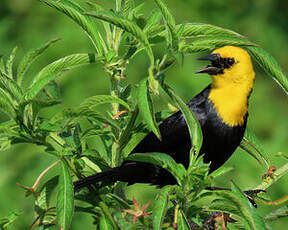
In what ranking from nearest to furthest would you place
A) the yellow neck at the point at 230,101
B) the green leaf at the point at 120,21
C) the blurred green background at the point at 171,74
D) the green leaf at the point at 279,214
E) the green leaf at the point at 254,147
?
1. the green leaf at the point at 120,21
2. the green leaf at the point at 279,214
3. the green leaf at the point at 254,147
4. the yellow neck at the point at 230,101
5. the blurred green background at the point at 171,74

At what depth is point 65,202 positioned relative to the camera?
1958mm

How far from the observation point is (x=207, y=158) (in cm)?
330

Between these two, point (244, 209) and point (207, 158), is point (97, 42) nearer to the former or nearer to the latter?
point (244, 209)

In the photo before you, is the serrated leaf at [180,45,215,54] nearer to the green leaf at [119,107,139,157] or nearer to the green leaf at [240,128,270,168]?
the green leaf at [119,107,139,157]

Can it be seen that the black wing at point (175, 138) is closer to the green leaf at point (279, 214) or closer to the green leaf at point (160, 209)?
the green leaf at point (279, 214)

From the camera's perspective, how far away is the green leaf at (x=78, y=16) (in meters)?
2.05

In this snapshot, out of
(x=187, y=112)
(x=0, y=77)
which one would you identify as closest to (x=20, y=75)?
(x=0, y=77)

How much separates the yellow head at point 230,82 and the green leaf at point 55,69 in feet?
4.47

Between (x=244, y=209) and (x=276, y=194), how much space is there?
2.80 m

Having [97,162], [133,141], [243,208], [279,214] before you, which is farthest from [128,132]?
[279,214]

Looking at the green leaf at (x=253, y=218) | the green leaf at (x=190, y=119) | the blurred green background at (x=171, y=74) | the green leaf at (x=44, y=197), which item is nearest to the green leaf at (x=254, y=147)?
the green leaf at (x=190, y=119)

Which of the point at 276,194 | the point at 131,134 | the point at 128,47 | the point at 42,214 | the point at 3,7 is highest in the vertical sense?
the point at 3,7

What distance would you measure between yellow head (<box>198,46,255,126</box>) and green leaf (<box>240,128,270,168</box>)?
64 centimetres

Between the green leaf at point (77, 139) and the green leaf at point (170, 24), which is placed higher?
the green leaf at point (170, 24)
